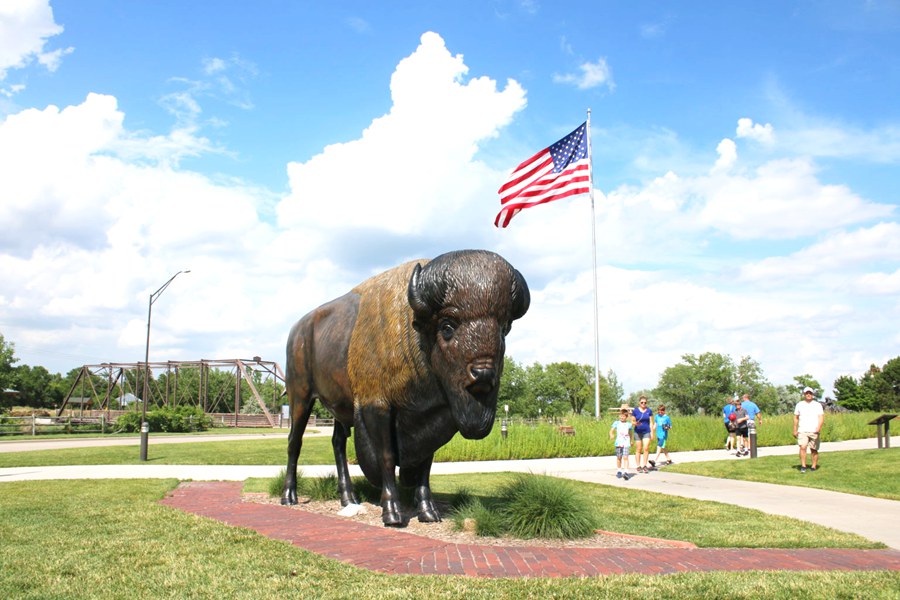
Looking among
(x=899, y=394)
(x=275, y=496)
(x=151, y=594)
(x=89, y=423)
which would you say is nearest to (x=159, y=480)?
(x=275, y=496)

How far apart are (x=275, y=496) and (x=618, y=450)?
7061 mm

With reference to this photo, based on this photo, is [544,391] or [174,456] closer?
[174,456]

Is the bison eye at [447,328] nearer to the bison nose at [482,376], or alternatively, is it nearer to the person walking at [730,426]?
the bison nose at [482,376]

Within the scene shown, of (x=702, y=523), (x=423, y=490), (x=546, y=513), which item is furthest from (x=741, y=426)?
(x=423, y=490)

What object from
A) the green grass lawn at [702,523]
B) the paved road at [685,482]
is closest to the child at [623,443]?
the paved road at [685,482]

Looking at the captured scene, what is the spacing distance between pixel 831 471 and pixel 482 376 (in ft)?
37.4

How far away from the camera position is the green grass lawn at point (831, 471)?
11.3 metres

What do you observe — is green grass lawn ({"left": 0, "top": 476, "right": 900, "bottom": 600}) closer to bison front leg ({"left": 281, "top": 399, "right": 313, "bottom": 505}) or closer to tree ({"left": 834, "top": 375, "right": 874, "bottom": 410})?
bison front leg ({"left": 281, "top": 399, "right": 313, "bottom": 505})

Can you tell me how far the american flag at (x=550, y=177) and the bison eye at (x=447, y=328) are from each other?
11.5m

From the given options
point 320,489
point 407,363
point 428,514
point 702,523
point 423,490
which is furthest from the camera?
point 320,489

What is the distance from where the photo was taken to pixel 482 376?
16.6 ft

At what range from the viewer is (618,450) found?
1313 centimetres

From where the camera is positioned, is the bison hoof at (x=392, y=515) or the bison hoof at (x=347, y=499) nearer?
the bison hoof at (x=392, y=515)

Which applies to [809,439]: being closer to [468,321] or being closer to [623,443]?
[623,443]
